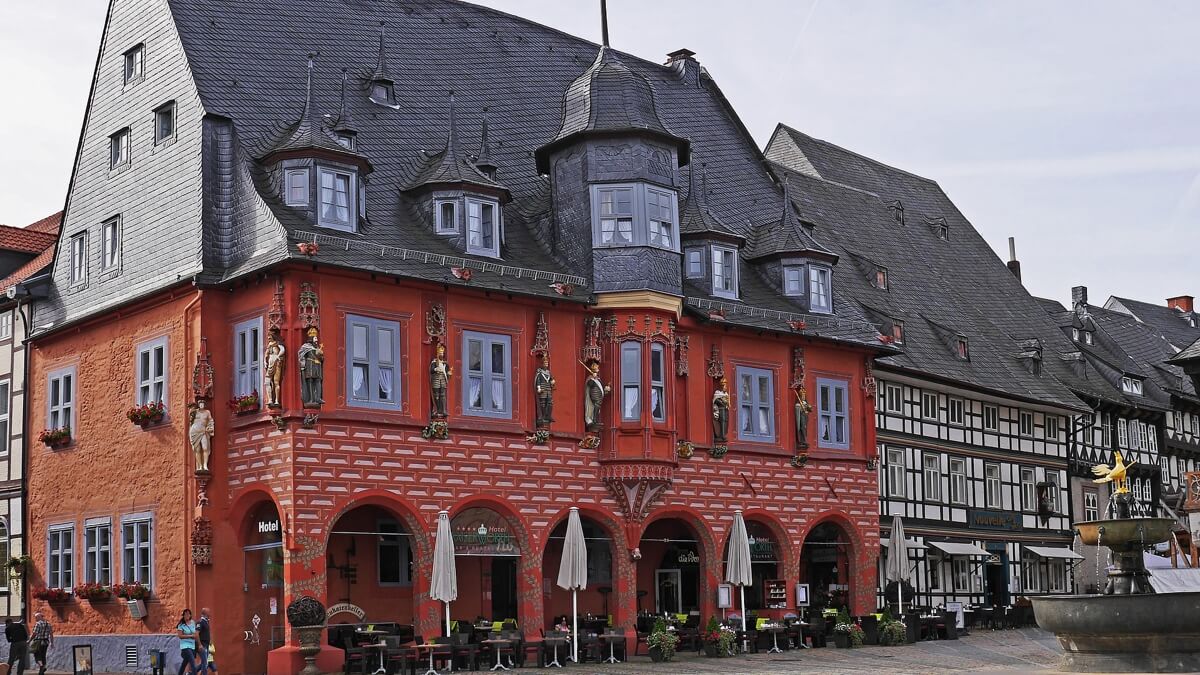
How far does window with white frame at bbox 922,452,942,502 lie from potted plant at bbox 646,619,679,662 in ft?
52.9

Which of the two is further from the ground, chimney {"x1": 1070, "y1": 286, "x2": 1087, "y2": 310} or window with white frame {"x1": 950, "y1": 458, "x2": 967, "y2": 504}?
chimney {"x1": 1070, "y1": 286, "x2": 1087, "y2": 310}

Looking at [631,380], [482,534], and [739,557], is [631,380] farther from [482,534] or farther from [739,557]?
[482,534]

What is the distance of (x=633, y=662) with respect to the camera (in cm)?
3384

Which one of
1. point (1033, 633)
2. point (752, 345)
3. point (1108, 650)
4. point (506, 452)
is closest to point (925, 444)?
point (1033, 633)

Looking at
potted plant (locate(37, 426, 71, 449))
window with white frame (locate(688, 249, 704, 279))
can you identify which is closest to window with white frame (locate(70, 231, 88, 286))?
potted plant (locate(37, 426, 71, 449))

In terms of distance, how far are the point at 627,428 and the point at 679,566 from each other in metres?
6.61

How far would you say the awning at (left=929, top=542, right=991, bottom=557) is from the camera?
47000 mm

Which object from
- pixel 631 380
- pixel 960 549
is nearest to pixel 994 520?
pixel 960 549

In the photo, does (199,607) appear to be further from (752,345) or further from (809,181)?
(809,181)

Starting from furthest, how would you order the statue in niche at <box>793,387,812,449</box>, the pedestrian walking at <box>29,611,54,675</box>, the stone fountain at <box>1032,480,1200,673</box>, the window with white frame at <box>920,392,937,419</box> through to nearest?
the window with white frame at <box>920,392,937,419</box>, the statue in niche at <box>793,387,812,449</box>, the pedestrian walking at <box>29,611,54,675</box>, the stone fountain at <box>1032,480,1200,673</box>

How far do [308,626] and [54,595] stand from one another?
9.13 m

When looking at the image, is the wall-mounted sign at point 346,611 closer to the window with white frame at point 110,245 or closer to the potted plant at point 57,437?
the potted plant at point 57,437

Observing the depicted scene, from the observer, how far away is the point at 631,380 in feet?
120

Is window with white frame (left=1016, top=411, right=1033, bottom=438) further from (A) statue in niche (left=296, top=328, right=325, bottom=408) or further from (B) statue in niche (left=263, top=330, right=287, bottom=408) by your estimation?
(B) statue in niche (left=263, top=330, right=287, bottom=408)
